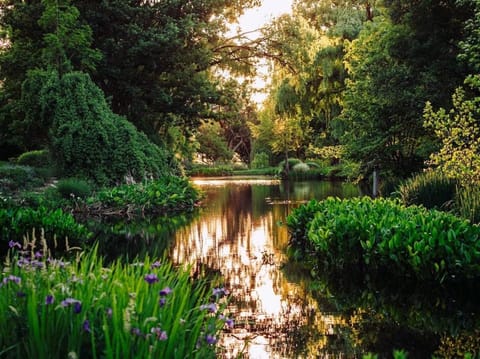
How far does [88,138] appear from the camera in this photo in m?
18.7

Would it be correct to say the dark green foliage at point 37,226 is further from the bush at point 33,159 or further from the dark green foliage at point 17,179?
the bush at point 33,159

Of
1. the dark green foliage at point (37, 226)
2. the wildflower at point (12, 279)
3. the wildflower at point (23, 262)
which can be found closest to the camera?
the wildflower at point (12, 279)

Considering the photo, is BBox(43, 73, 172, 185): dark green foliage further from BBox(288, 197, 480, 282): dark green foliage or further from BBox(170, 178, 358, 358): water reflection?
BBox(288, 197, 480, 282): dark green foliage

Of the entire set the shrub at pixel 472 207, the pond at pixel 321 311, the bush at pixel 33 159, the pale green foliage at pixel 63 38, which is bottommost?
the pond at pixel 321 311

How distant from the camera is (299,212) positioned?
410 inches

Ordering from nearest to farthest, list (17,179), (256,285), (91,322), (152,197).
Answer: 1. (91,322)
2. (256,285)
3. (17,179)
4. (152,197)

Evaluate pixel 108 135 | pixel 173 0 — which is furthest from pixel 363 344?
pixel 173 0

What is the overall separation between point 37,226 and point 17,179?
315 inches

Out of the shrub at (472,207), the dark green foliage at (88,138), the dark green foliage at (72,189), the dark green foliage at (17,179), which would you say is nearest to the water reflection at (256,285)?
the shrub at (472,207)

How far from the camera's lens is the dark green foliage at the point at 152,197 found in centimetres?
1653

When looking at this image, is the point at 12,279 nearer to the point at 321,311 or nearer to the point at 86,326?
the point at 86,326

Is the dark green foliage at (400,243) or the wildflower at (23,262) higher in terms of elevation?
the wildflower at (23,262)

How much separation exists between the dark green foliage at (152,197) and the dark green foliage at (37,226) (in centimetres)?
658

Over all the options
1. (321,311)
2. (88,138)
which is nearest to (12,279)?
(321,311)
